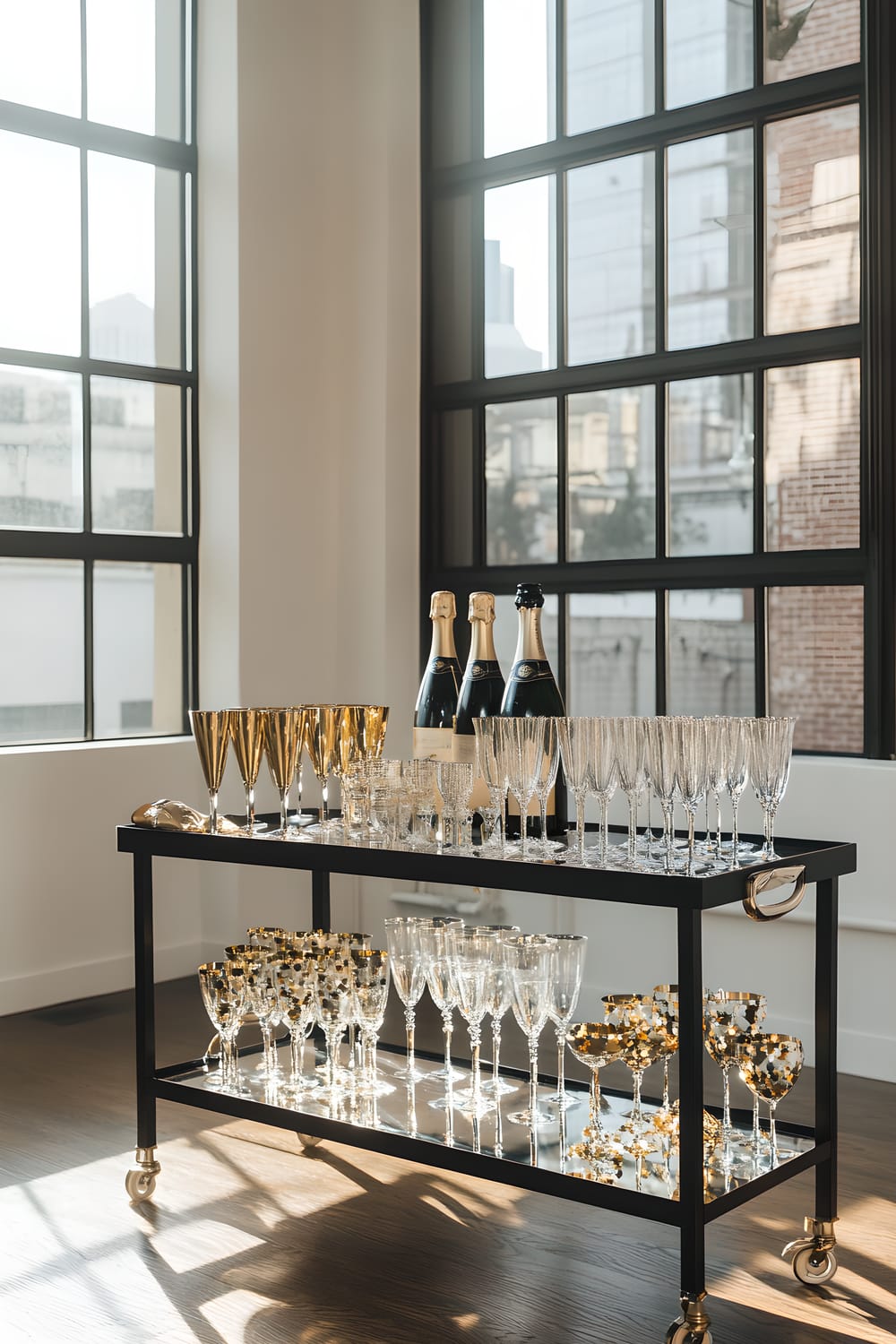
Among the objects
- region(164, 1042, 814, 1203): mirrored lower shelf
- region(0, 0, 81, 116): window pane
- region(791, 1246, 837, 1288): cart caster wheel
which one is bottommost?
region(791, 1246, 837, 1288): cart caster wheel

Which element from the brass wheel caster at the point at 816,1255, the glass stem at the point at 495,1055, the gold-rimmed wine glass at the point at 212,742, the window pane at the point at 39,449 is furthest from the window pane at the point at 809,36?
the brass wheel caster at the point at 816,1255

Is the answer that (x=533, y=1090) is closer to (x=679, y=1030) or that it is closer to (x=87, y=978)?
(x=679, y=1030)

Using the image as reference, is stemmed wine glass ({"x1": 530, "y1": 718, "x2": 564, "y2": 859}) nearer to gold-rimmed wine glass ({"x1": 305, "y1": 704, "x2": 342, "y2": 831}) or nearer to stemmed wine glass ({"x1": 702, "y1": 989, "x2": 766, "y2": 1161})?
stemmed wine glass ({"x1": 702, "y1": 989, "x2": 766, "y2": 1161})

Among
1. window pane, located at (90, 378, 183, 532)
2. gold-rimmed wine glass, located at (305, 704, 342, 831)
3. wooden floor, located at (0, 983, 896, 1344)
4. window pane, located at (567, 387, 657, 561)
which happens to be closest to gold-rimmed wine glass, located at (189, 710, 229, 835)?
gold-rimmed wine glass, located at (305, 704, 342, 831)

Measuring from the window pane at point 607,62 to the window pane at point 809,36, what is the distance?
0.39m

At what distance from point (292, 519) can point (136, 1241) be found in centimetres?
263

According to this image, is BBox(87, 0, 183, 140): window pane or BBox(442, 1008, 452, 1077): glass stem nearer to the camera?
BBox(442, 1008, 452, 1077): glass stem

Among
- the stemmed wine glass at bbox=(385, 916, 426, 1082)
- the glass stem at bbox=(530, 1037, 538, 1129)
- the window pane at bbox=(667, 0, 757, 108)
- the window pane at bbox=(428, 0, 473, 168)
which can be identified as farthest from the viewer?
the window pane at bbox=(428, 0, 473, 168)

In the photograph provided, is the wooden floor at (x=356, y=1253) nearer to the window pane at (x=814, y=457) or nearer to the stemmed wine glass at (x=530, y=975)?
the stemmed wine glass at (x=530, y=975)

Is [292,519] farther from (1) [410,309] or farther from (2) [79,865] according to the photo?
(2) [79,865]

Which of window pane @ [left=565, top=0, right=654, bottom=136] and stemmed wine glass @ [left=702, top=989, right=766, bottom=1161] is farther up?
window pane @ [left=565, top=0, right=654, bottom=136]

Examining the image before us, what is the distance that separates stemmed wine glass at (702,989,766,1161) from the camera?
216 cm

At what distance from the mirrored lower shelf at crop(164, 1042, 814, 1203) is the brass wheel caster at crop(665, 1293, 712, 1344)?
0.44 ft

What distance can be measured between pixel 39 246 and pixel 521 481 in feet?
5.28
